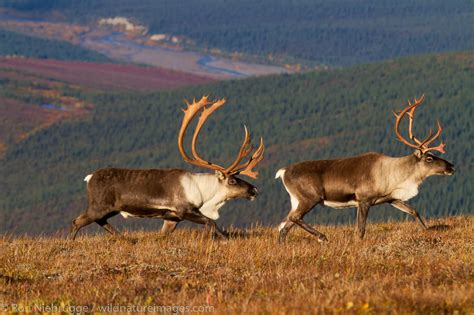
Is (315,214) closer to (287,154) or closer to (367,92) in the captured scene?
(287,154)

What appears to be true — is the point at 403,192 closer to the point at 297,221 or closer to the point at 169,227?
the point at 297,221

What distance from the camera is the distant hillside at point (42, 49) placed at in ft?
541

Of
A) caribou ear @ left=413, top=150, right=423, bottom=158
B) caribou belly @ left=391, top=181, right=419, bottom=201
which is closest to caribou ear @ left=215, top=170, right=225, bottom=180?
caribou belly @ left=391, top=181, right=419, bottom=201

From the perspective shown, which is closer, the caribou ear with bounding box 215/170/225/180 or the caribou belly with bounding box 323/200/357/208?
the caribou belly with bounding box 323/200/357/208

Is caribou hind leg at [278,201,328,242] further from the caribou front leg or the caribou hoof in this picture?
the caribou front leg

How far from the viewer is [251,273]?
1184cm

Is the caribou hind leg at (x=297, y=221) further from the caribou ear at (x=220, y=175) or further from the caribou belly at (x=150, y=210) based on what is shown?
the caribou belly at (x=150, y=210)

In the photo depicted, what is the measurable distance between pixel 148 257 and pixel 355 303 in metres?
3.95

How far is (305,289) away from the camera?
10547mm

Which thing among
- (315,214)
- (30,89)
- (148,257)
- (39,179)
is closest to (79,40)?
(30,89)

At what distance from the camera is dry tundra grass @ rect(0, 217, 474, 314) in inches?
385

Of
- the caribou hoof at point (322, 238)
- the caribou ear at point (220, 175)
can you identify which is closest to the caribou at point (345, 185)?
the caribou hoof at point (322, 238)

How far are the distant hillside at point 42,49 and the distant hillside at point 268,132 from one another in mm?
40314

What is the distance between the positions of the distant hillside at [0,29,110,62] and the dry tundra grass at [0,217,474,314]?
14711 cm
